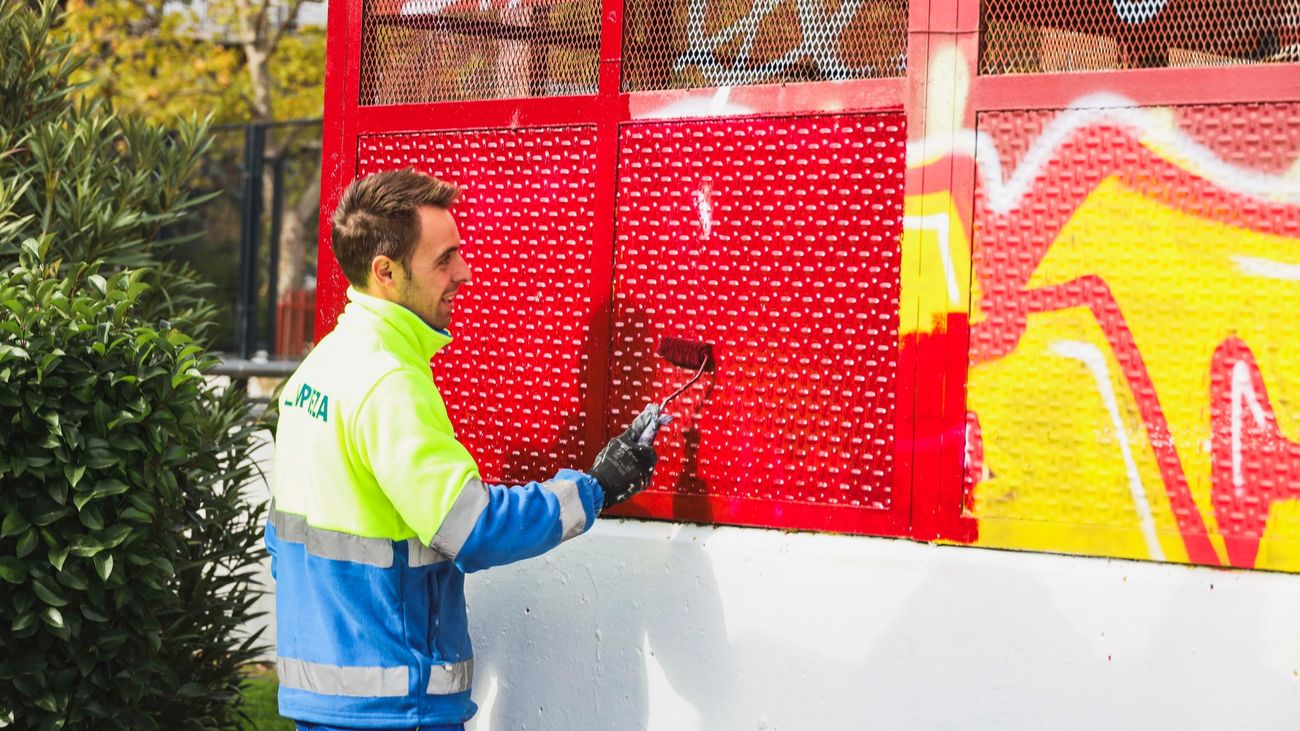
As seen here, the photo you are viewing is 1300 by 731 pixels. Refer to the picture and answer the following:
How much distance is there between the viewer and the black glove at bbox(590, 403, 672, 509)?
11.5 feet

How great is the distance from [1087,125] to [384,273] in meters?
1.64

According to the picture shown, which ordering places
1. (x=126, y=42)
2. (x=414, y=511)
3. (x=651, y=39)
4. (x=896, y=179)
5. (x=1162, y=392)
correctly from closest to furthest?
(x=414, y=511), (x=1162, y=392), (x=896, y=179), (x=651, y=39), (x=126, y=42)

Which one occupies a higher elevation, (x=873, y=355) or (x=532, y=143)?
(x=532, y=143)

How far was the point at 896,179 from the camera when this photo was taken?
12.0 ft

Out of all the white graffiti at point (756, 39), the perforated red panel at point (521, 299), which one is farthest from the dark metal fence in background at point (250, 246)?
the white graffiti at point (756, 39)

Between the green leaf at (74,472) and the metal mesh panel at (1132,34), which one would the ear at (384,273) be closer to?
the green leaf at (74,472)

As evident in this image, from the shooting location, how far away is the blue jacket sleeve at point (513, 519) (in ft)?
10.1

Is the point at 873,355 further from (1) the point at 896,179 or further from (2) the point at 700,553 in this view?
(2) the point at 700,553

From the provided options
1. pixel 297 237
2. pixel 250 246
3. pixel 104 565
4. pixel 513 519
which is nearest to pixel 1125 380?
pixel 513 519

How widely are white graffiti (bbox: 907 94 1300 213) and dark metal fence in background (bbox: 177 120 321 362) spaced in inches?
306

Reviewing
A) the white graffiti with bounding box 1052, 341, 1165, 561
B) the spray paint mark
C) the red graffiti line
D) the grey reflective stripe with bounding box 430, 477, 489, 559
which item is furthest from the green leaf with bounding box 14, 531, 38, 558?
the red graffiti line

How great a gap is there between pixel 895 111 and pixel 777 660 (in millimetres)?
1393

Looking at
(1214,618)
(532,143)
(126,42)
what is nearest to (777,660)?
(1214,618)

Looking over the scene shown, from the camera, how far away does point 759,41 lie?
3.89 meters
